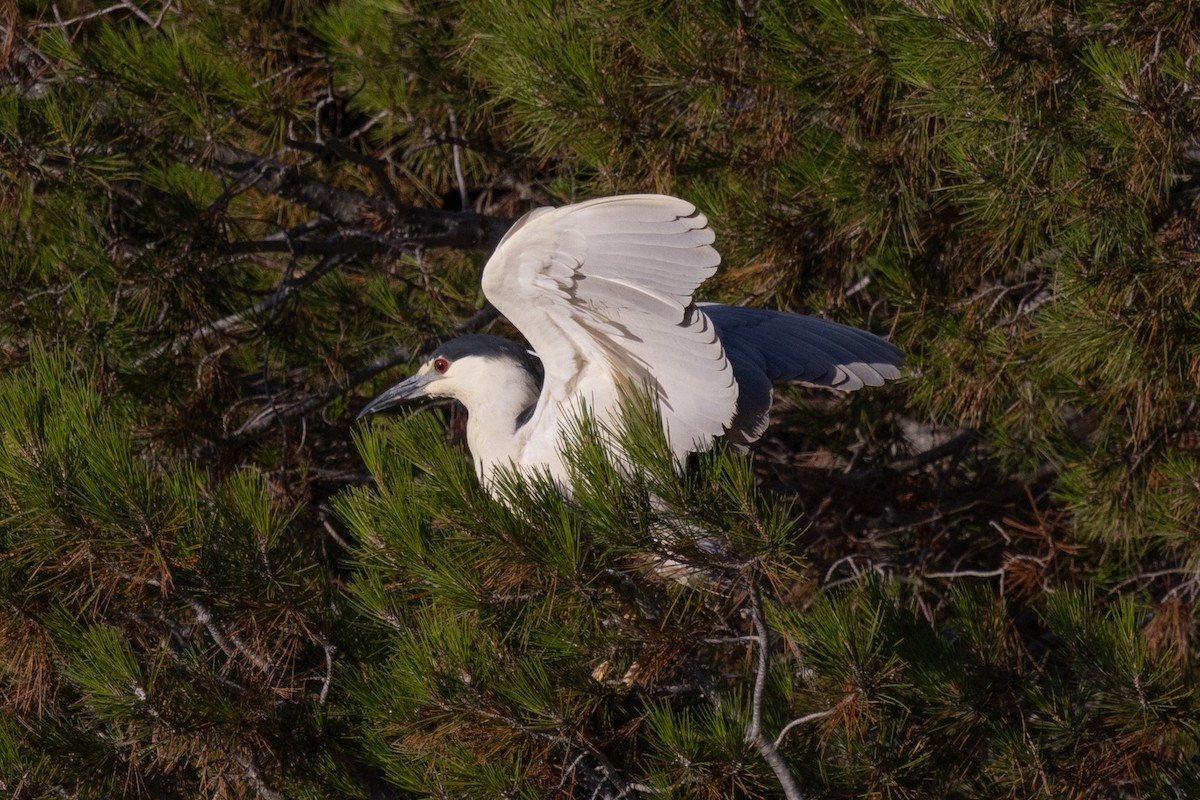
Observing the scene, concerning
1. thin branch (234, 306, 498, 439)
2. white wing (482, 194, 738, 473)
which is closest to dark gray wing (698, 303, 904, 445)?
white wing (482, 194, 738, 473)

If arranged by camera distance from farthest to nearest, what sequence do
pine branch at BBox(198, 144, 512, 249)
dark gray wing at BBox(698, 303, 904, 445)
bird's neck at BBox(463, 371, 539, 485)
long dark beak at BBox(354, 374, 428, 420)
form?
pine branch at BBox(198, 144, 512, 249), long dark beak at BBox(354, 374, 428, 420), bird's neck at BBox(463, 371, 539, 485), dark gray wing at BBox(698, 303, 904, 445)

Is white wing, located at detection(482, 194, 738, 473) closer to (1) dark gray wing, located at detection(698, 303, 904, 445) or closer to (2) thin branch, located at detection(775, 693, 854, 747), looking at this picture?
(1) dark gray wing, located at detection(698, 303, 904, 445)

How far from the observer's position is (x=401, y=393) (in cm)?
261

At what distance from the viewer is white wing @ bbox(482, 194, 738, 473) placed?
1.79 meters

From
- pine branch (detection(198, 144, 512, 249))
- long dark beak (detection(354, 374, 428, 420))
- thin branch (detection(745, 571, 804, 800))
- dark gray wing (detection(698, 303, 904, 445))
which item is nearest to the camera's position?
thin branch (detection(745, 571, 804, 800))

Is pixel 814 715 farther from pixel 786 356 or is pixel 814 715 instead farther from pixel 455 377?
pixel 455 377

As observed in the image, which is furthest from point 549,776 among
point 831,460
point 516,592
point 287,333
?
point 831,460

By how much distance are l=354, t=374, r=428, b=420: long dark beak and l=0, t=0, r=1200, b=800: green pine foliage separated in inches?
6.9

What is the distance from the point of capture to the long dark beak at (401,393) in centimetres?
258

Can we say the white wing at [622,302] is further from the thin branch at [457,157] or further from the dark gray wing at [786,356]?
the thin branch at [457,157]

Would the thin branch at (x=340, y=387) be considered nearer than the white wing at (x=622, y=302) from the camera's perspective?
No

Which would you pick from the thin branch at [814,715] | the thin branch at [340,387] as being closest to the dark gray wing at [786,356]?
the thin branch at [814,715]

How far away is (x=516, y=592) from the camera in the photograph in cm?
168

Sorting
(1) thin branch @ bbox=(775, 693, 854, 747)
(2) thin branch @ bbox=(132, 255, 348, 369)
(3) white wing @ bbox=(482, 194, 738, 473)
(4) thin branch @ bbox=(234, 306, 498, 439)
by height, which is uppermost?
(3) white wing @ bbox=(482, 194, 738, 473)
